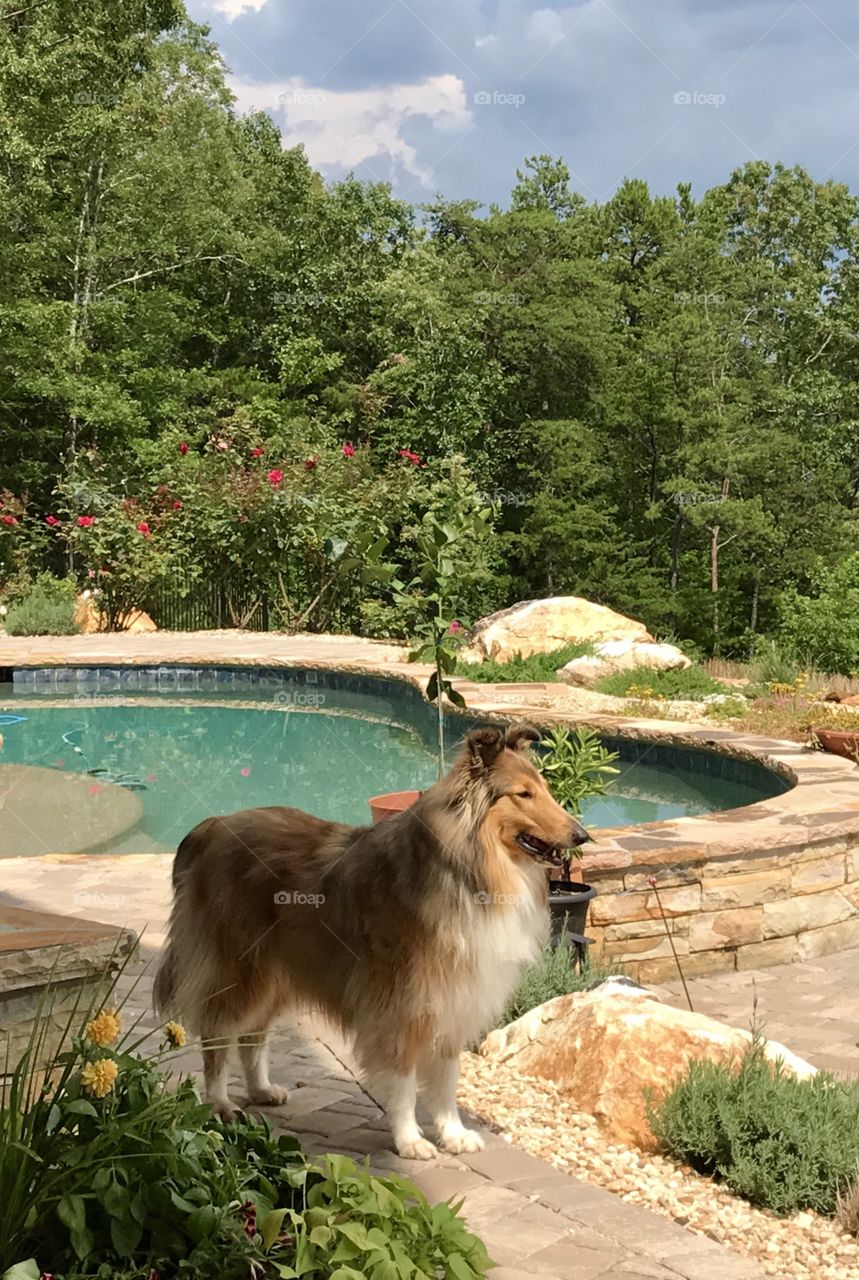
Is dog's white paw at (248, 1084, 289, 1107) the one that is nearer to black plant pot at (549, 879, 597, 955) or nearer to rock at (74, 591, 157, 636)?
black plant pot at (549, 879, 597, 955)

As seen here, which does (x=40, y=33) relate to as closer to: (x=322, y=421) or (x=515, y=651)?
(x=322, y=421)

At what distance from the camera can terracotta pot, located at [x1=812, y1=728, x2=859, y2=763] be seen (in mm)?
9664

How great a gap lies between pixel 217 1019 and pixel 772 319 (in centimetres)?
2621

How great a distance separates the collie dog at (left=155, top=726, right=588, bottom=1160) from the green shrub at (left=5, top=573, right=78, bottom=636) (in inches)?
647

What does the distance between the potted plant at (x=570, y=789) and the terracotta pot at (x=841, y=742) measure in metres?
4.32

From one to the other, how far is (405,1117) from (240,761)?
878cm

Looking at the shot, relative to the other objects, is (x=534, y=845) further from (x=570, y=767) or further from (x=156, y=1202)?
(x=570, y=767)

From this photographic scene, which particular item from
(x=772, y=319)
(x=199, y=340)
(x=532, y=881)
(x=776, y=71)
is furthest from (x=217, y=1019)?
(x=772, y=319)

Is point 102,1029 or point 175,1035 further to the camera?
point 175,1035

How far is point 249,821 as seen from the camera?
142 inches

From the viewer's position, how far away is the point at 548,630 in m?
15.7
